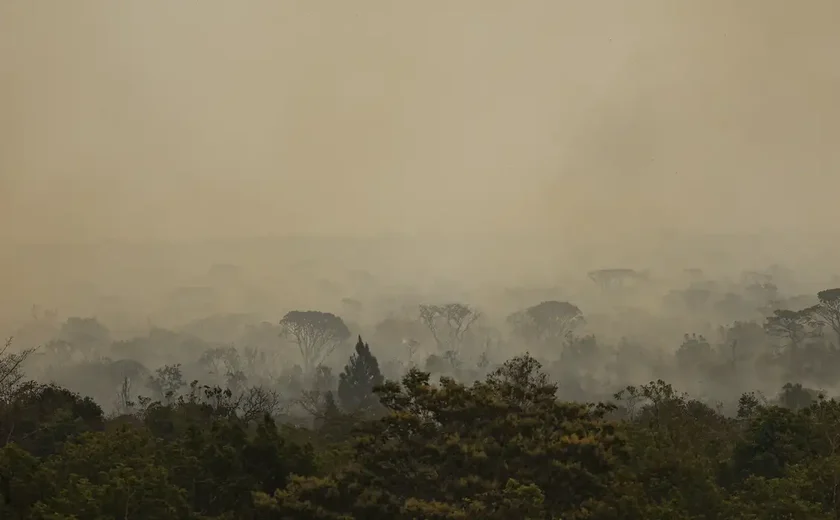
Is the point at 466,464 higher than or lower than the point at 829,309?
lower

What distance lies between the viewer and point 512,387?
71.5 ft

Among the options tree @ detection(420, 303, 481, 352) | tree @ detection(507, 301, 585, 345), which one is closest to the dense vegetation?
tree @ detection(507, 301, 585, 345)

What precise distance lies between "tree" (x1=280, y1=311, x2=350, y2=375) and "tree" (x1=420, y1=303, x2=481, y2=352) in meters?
16.1

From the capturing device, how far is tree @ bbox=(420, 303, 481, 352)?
127125 millimetres

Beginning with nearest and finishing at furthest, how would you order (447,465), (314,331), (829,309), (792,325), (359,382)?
(447,465), (359,382), (829,309), (792,325), (314,331)

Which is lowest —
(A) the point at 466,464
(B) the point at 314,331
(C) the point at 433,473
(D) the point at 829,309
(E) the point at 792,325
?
(C) the point at 433,473

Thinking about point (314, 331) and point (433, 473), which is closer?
point (433, 473)

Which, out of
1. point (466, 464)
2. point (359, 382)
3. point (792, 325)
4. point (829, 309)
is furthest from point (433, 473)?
point (829, 309)

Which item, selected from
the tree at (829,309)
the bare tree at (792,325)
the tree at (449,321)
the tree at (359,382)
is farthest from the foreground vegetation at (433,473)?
the tree at (449,321)

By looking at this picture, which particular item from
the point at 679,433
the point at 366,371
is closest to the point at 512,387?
the point at 679,433

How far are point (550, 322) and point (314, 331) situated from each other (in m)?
43.2

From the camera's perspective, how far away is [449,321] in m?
129

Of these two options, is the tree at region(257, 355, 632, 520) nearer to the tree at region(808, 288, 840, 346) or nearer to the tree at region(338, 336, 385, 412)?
the tree at region(338, 336, 385, 412)

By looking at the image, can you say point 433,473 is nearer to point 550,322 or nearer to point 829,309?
point 829,309
